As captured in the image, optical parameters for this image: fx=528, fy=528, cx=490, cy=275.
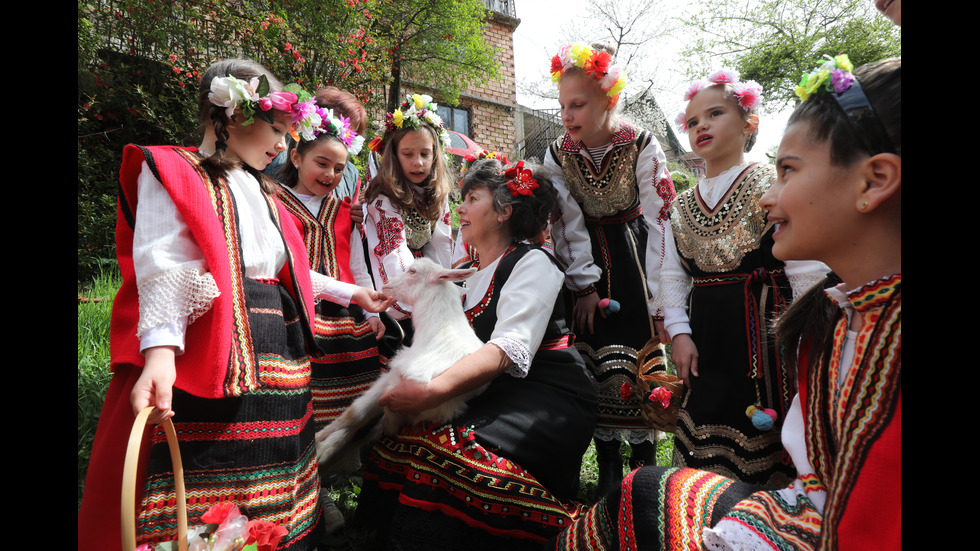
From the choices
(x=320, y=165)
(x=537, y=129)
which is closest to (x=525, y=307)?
(x=320, y=165)

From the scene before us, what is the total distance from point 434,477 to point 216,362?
978mm

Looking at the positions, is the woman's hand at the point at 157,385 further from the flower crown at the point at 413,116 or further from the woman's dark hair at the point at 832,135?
the flower crown at the point at 413,116

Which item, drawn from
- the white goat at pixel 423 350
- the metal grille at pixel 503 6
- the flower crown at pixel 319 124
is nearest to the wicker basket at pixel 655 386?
the white goat at pixel 423 350

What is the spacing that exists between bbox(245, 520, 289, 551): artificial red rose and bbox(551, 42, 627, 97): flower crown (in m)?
2.85

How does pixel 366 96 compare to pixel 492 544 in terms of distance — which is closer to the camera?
pixel 492 544

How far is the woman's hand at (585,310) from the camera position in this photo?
10.6 ft

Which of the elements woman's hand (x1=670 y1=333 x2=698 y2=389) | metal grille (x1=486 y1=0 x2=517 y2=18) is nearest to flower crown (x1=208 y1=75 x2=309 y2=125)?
woman's hand (x1=670 y1=333 x2=698 y2=389)

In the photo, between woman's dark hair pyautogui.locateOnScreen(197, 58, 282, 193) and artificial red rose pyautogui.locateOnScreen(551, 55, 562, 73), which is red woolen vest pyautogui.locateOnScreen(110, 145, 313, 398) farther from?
artificial red rose pyautogui.locateOnScreen(551, 55, 562, 73)

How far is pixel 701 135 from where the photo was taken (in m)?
2.79

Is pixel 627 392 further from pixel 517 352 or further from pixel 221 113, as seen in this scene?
pixel 221 113

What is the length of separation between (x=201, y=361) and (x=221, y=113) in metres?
1.00

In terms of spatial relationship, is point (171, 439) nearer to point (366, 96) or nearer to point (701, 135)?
point (701, 135)
